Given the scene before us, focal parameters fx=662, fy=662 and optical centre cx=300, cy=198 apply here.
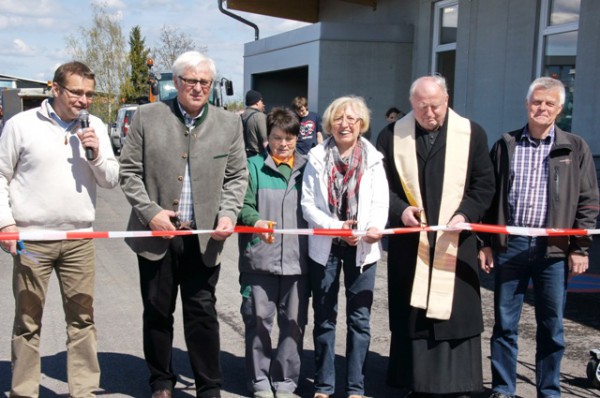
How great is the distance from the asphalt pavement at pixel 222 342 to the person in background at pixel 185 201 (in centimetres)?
46

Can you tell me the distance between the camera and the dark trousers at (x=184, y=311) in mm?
4000

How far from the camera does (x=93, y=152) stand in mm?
3680

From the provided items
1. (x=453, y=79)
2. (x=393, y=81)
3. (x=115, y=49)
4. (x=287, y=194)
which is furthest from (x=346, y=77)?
(x=115, y=49)

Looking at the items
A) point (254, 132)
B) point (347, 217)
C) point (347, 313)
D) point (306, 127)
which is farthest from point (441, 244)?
point (306, 127)

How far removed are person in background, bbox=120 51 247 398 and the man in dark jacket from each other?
166cm

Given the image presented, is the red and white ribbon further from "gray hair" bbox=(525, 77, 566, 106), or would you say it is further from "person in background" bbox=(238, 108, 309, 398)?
"gray hair" bbox=(525, 77, 566, 106)

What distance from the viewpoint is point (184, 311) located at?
4.11 metres

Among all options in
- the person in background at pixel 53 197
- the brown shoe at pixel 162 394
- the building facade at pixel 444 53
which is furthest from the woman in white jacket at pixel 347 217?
the building facade at pixel 444 53

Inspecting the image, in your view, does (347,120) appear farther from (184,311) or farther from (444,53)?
(444,53)

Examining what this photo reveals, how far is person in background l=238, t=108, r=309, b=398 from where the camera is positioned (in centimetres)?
418

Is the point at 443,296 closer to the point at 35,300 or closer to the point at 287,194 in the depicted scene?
the point at 287,194

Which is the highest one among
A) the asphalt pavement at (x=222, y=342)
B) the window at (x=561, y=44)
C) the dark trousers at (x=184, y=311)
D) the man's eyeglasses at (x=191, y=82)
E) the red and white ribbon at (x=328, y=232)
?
the window at (x=561, y=44)

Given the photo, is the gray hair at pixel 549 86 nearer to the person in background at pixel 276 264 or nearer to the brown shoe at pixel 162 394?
the person in background at pixel 276 264

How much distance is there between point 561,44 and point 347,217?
375 inches
